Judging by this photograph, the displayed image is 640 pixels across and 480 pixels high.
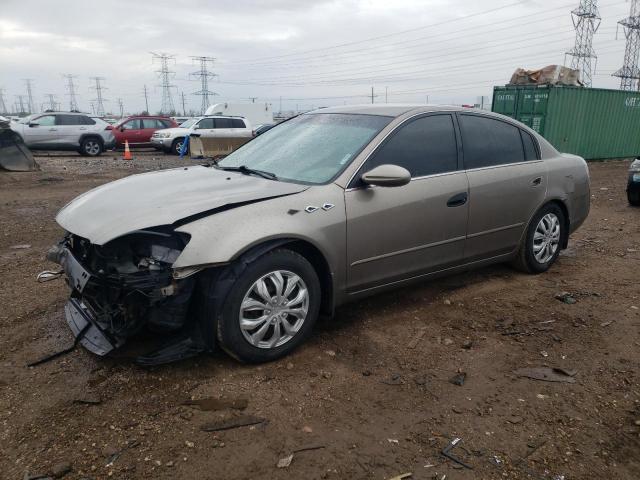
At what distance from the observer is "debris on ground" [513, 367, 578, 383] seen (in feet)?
10.5

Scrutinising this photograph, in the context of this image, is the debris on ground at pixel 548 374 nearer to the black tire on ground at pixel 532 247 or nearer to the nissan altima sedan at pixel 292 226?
the nissan altima sedan at pixel 292 226

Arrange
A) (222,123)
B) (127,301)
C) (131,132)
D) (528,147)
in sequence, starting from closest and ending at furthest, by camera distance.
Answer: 1. (127,301)
2. (528,147)
3. (222,123)
4. (131,132)

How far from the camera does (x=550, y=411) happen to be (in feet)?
9.44

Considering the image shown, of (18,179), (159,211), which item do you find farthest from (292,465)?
(18,179)

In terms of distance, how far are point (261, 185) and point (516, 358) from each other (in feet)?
6.84

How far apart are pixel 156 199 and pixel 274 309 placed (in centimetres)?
103

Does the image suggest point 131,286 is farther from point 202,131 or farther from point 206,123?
point 206,123

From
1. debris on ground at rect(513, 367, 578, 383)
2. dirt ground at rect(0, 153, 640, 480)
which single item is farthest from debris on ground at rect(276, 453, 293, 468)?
debris on ground at rect(513, 367, 578, 383)

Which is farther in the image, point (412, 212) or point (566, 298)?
point (566, 298)

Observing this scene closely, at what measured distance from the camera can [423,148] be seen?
13.2ft

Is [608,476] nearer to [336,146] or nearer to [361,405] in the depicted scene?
[361,405]

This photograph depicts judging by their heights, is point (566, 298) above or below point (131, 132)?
below

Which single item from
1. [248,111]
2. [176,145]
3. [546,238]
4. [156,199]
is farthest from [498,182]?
[248,111]

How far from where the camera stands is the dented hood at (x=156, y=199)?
3029 millimetres
